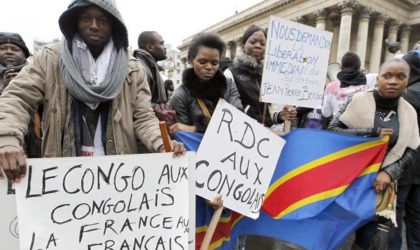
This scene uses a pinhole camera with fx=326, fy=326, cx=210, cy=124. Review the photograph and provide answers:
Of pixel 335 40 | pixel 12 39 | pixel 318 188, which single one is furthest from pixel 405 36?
pixel 12 39

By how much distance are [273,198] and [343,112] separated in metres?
0.94

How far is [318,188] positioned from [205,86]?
3.81ft

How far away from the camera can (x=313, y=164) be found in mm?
2516

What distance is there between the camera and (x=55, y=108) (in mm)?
1693

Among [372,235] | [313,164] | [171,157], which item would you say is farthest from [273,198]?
[171,157]

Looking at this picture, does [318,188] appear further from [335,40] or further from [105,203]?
[335,40]

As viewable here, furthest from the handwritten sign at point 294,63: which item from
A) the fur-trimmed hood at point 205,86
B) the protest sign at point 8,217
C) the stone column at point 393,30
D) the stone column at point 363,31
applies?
the stone column at point 393,30

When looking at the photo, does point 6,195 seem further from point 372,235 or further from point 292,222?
point 372,235

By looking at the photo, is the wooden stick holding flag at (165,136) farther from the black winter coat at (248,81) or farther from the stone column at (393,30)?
the stone column at (393,30)

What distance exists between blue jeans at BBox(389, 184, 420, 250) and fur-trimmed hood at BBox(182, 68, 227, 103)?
1.79 meters

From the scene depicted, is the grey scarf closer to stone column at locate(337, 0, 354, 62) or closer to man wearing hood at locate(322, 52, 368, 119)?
man wearing hood at locate(322, 52, 368, 119)

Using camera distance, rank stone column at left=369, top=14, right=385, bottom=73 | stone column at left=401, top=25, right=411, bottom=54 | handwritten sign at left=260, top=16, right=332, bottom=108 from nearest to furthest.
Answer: handwritten sign at left=260, top=16, right=332, bottom=108
stone column at left=369, top=14, right=385, bottom=73
stone column at left=401, top=25, right=411, bottom=54

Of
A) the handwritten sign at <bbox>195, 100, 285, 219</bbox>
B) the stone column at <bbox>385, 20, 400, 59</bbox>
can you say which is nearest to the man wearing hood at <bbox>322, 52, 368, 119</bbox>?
the handwritten sign at <bbox>195, 100, 285, 219</bbox>

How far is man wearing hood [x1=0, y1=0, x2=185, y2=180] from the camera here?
1652mm
